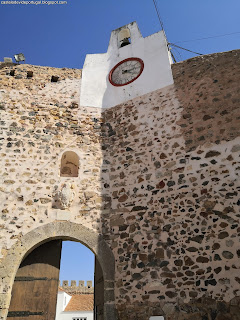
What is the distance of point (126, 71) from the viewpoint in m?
8.36

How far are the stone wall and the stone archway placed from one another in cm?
11

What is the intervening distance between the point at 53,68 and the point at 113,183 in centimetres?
410

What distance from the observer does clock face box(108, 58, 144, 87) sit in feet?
26.8

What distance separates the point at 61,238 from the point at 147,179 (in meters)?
2.27

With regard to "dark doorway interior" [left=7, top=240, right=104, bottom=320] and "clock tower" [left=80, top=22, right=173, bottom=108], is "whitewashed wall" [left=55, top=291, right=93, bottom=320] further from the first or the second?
"clock tower" [left=80, top=22, right=173, bottom=108]

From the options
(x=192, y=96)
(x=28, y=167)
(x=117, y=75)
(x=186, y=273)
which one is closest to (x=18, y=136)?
(x=28, y=167)

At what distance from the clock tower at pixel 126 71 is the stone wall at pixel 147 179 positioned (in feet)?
1.01

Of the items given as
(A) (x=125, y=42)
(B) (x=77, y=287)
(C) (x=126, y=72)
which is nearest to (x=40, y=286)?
(C) (x=126, y=72)

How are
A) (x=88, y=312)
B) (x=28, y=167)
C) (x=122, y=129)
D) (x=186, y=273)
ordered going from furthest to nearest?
(x=88, y=312), (x=122, y=129), (x=28, y=167), (x=186, y=273)

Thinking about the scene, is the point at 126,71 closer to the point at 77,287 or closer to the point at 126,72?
the point at 126,72

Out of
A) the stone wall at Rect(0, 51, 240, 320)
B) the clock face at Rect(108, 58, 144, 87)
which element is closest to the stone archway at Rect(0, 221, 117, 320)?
the stone wall at Rect(0, 51, 240, 320)

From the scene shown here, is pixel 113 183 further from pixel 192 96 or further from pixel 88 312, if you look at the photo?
pixel 88 312

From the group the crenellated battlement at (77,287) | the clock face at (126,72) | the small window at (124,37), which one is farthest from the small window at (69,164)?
the crenellated battlement at (77,287)

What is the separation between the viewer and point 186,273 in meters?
5.27
